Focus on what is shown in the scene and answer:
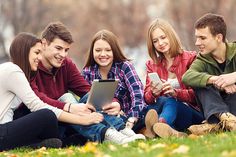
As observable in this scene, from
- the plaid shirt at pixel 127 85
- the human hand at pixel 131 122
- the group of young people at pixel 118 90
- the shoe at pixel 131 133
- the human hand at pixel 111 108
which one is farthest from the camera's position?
the plaid shirt at pixel 127 85

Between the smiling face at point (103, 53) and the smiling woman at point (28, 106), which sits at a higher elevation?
the smiling face at point (103, 53)

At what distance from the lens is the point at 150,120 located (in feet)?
23.8

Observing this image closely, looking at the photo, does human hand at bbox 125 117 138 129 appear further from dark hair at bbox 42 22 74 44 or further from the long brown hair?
dark hair at bbox 42 22 74 44

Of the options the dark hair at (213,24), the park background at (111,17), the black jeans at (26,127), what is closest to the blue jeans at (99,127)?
the black jeans at (26,127)

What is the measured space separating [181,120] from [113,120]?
87 centimetres

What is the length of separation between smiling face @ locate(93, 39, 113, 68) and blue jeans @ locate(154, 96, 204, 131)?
85 cm

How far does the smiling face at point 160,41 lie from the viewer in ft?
25.8

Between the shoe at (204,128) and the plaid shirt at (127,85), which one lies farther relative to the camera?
the plaid shirt at (127,85)

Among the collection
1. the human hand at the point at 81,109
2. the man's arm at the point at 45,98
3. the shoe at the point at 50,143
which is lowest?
the shoe at the point at 50,143

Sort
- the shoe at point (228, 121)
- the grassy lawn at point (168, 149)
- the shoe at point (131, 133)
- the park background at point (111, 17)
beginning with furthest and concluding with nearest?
the park background at point (111, 17)
the shoe at point (131, 133)
the shoe at point (228, 121)
the grassy lawn at point (168, 149)

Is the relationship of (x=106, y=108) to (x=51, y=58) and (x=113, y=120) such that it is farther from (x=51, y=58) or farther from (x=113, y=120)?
(x=51, y=58)

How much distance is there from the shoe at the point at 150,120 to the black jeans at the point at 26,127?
1087mm

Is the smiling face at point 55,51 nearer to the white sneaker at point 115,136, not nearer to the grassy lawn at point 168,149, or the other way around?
the white sneaker at point 115,136

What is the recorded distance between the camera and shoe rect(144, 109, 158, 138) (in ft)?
23.7
